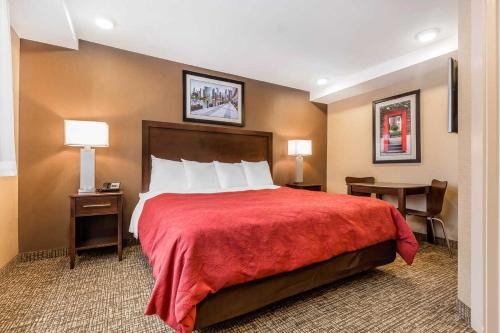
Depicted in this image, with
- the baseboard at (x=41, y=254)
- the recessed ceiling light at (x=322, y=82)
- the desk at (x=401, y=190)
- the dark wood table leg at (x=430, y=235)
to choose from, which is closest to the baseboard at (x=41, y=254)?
the baseboard at (x=41, y=254)

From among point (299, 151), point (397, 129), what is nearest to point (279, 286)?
point (299, 151)

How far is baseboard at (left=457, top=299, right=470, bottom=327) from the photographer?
4.85ft

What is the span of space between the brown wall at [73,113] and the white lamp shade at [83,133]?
1.28 ft

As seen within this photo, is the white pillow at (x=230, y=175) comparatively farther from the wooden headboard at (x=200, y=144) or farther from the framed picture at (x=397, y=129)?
the framed picture at (x=397, y=129)

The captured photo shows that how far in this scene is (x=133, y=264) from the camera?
7.92 feet

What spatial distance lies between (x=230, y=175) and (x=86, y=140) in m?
1.67

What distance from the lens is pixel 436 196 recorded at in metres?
2.81

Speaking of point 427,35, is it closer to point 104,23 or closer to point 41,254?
point 104,23

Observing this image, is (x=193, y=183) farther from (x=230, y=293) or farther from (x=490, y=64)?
(x=490, y=64)

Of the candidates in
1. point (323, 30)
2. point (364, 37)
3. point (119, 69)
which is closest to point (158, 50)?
point (119, 69)

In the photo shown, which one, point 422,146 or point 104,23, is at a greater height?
point 104,23

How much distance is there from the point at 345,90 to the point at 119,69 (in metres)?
3.34

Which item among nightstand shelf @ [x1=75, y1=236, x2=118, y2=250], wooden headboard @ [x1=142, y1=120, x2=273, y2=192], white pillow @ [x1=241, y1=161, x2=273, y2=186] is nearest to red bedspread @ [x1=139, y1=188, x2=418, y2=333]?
nightstand shelf @ [x1=75, y1=236, x2=118, y2=250]

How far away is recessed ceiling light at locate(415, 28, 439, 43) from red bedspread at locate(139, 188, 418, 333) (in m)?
1.94
